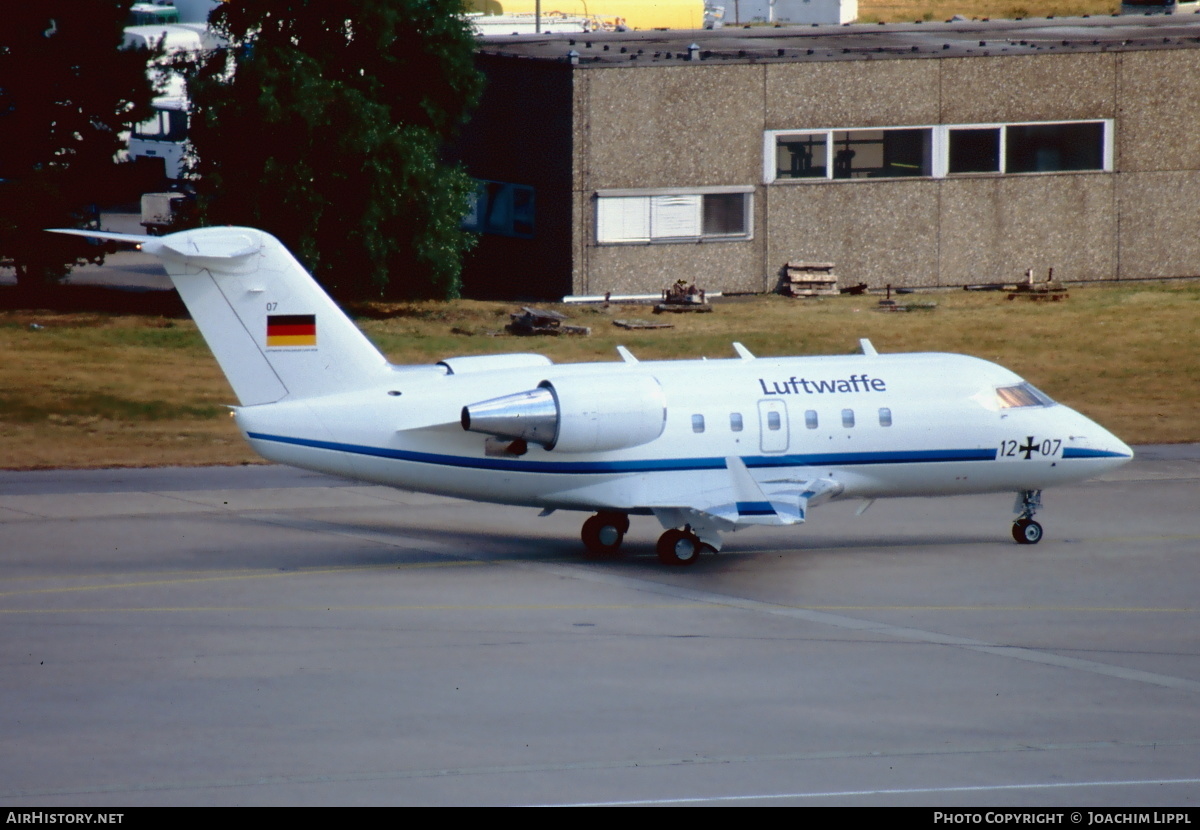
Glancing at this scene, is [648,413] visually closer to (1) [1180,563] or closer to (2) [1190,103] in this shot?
(1) [1180,563]

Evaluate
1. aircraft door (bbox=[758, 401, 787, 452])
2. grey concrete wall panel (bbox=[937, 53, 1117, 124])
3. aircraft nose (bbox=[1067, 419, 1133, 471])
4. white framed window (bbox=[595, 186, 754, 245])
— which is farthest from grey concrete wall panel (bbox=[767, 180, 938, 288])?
aircraft door (bbox=[758, 401, 787, 452])

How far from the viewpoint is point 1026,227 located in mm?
61500

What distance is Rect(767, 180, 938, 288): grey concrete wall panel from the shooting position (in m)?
59.6

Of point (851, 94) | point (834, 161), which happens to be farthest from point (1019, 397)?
point (834, 161)

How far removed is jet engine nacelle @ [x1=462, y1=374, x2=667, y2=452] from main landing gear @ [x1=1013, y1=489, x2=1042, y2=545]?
22.4ft

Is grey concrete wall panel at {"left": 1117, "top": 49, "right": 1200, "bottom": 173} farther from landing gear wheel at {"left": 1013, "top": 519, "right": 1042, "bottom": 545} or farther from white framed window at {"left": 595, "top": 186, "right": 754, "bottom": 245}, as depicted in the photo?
landing gear wheel at {"left": 1013, "top": 519, "right": 1042, "bottom": 545}

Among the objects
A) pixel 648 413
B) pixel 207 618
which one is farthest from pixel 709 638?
pixel 207 618

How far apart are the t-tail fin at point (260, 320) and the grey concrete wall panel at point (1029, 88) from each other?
3831 centimetres

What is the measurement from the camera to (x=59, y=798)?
16.7m

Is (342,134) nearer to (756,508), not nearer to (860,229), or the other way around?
(860,229)

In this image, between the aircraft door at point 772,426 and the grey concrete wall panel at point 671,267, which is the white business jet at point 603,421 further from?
the grey concrete wall panel at point 671,267

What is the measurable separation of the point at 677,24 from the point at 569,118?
49.3 metres

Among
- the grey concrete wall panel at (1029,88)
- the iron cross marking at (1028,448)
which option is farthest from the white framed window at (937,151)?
the iron cross marking at (1028,448)
